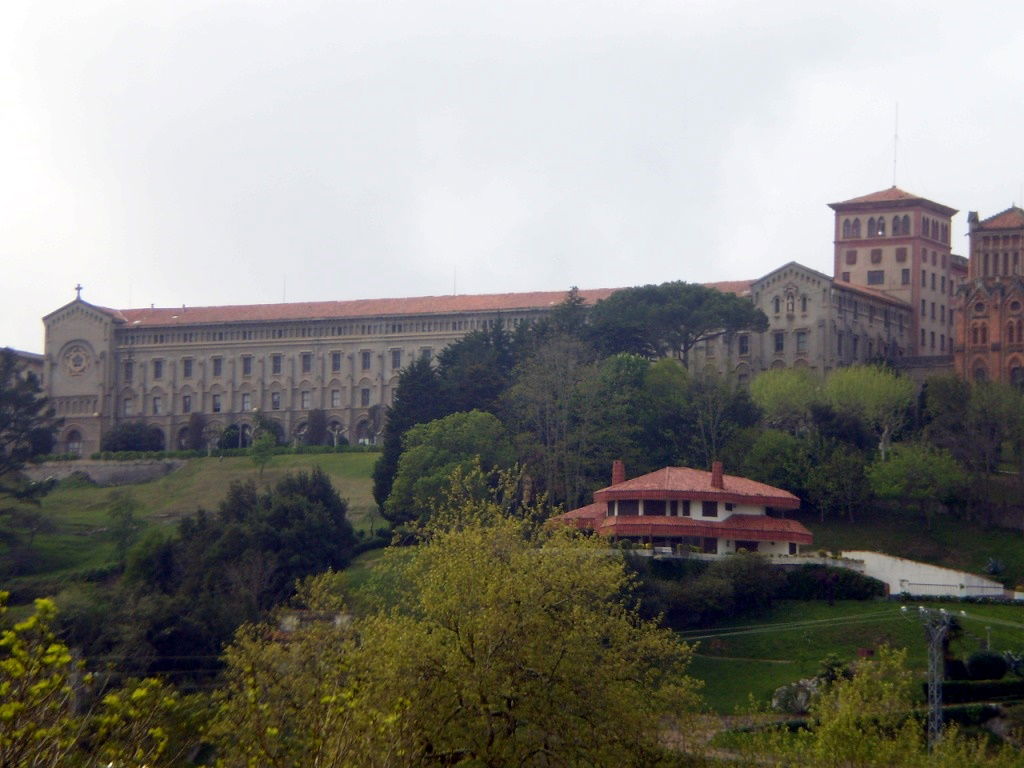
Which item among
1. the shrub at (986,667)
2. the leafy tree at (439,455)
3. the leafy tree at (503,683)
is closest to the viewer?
the leafy tree at (503,683)

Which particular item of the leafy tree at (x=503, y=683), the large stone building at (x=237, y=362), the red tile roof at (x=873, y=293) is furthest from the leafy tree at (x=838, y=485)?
the leafy tree at (x=503, y=683)

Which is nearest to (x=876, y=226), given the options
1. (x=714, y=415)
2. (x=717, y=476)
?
(x=714, y=415)

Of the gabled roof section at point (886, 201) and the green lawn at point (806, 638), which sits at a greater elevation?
the gabled roof section at point (886, 201)

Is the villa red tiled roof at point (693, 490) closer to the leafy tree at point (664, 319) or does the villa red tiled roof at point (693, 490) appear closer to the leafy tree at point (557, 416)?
the leafy tree at point (557, 416)

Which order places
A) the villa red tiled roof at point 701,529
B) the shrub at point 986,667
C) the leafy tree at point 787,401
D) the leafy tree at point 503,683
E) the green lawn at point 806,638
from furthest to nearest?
the leafy tree at point 787,401, the villa red tiled roof at point 701,529, the green lawn at point 806,638, the shrub at point 986,667, the leafy tree at point 503,683

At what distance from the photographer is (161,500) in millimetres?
100625

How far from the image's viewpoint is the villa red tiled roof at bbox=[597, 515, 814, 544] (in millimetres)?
72812

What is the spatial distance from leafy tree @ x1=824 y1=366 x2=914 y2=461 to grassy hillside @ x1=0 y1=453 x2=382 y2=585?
24.2 m

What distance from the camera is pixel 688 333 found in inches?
3910

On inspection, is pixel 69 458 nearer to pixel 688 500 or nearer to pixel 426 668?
pixel 688 500

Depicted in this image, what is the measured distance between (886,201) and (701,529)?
4591 cm

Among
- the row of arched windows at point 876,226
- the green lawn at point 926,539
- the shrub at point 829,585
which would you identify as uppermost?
the row of arched windows at point 876,226

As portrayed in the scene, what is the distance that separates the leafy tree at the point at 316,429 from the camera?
116750 millimetres

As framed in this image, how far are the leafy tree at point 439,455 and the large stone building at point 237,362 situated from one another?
31357 millimetres
